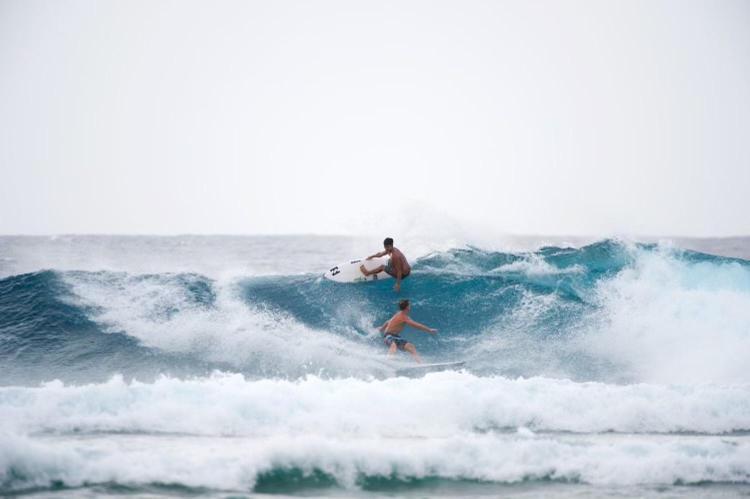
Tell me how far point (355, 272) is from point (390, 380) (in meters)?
5.83

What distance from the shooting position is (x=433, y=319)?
14750 mm

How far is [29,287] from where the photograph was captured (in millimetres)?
15211

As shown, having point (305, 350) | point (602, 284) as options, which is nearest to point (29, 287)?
point (305, 350)

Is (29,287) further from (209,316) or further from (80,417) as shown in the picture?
(80,417)

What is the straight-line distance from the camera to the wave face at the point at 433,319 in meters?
12.3

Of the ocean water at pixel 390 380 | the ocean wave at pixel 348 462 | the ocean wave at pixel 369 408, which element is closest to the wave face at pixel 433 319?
the ocean water at pixel 390 380

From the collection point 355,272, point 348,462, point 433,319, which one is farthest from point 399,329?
point 348,462

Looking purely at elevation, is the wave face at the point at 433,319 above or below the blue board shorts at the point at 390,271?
below

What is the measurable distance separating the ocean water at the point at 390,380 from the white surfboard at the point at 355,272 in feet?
0.67

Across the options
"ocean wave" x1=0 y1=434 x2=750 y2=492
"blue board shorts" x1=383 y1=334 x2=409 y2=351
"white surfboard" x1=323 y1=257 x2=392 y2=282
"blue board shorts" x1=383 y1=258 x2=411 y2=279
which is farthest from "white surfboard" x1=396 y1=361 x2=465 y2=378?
"white surfboard" x1=323 y1=257 x2=392 y2=282

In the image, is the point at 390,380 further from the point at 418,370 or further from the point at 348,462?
the point at 348,462

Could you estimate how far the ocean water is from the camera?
282 inches

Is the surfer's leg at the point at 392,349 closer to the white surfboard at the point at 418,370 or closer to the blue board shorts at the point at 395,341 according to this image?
the blue board shorts at the point at 395,341

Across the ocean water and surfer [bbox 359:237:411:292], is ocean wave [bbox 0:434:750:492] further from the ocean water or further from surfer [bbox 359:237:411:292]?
surfer [bbox 359:237:411:292]
